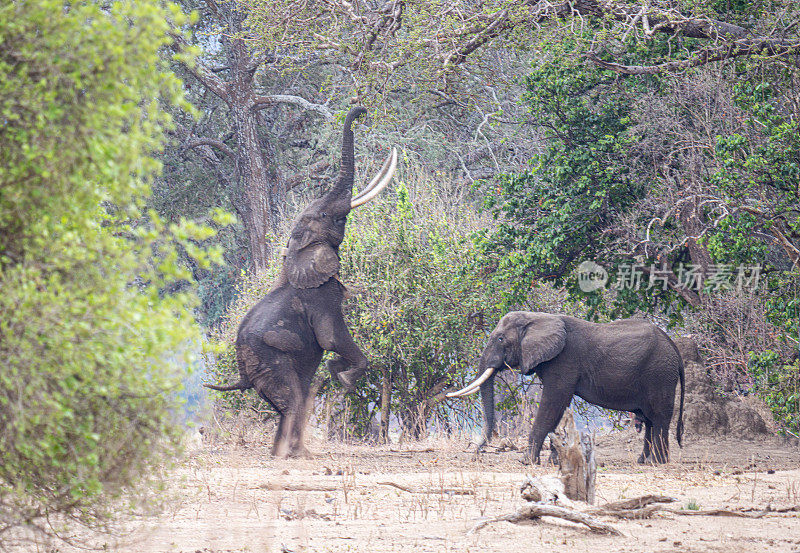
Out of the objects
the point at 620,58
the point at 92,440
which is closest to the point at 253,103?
the point at 620,58

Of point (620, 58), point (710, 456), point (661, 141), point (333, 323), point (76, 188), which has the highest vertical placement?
point (620, 58)

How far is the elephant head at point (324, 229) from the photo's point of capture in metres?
11.8

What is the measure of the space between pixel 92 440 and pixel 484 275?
37.2 ft

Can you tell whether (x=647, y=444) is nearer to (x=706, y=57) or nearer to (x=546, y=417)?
(x=546, y=417)

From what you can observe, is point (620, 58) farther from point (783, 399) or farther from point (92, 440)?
point (92, 440)

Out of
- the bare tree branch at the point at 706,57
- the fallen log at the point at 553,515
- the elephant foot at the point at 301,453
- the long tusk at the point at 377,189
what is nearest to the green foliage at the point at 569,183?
the bare tree branch at the point at 706,57

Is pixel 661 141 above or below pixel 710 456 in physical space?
above

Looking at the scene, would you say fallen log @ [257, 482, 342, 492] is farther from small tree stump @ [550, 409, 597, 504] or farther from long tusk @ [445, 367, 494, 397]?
long tusk @ [445, 367, 494, 397]

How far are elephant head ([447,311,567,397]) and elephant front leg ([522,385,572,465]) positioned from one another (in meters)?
0.44

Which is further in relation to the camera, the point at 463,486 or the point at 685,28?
the point at 685,28

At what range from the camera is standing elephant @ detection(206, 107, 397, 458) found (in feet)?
37.7

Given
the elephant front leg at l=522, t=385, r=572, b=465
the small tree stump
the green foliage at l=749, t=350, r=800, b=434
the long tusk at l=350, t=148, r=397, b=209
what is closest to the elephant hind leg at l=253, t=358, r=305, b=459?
the long tusk at l=350, t=148, r=397, b=209

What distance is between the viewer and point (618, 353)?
1245 centimetres

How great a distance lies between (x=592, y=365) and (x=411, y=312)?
3900 millimetres
